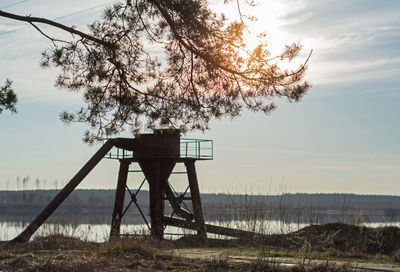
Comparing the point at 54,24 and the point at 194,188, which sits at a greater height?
the point at 54,24

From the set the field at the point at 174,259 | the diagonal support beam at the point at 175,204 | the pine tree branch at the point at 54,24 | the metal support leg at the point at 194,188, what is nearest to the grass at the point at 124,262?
the field at the point at 174,259

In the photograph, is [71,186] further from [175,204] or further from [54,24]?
[54,24]

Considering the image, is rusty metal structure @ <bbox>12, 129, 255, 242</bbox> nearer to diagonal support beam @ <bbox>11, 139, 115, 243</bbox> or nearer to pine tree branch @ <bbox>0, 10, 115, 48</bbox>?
diagonal support beam @ <bbox>11, 139, 115, 243</bbox>

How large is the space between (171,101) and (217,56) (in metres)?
1.77

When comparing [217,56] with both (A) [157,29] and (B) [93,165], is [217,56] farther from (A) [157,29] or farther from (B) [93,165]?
(B) [93,165]

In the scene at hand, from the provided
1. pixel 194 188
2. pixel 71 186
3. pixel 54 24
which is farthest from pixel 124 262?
pixel 194 188

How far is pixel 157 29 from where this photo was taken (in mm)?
15023

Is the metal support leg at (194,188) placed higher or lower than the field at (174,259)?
higher

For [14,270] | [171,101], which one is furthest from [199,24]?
[14,270]

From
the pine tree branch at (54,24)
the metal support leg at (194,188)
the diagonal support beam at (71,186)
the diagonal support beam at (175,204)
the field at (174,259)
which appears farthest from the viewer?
the diagonal support beam at (175,204)

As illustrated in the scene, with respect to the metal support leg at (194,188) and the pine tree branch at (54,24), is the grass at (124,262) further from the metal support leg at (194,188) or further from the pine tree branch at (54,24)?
the metal support leg at (194,188)

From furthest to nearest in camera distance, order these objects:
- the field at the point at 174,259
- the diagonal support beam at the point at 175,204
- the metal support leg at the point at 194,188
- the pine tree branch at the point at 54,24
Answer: the diagonal support beam at the point at 175,204, the metal support leg at the point at 194,188, the pine tree branch at the point at 54,24, the field at the point at 174,259

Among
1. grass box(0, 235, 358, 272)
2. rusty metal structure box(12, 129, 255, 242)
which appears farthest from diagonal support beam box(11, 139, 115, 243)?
grass box(0, 235, 358, 272)

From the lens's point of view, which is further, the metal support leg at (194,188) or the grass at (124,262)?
the metal support leg at (194,188)
